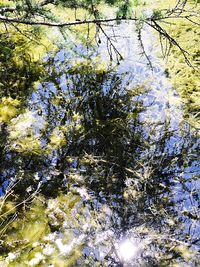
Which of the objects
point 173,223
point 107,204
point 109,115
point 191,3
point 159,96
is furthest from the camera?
point 191,3

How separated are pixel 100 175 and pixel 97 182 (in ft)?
0.23

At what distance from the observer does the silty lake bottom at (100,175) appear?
8.04ft

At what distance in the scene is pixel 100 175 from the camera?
300cm

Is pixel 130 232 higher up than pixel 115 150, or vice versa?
pixel 115 150

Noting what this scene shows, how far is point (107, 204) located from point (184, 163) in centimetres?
86

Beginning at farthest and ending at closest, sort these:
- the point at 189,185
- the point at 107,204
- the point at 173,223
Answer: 1. the point at 189,185
2. the point at 107,204
3. the point at 173,223

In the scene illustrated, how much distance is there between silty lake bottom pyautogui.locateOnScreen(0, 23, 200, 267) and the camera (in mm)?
2451

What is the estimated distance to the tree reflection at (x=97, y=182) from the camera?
8.05 ft

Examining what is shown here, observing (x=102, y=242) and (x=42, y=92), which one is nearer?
(x=102, y=242)

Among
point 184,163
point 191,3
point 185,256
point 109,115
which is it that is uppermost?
point 191,3

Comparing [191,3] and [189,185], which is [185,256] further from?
[191,3]

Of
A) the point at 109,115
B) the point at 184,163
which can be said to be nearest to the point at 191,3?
the point at 109,115

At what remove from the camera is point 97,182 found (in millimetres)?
2969

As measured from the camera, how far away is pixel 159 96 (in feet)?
13.2
